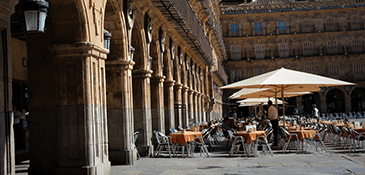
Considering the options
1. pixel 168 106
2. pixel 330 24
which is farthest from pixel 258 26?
pixel 168 106

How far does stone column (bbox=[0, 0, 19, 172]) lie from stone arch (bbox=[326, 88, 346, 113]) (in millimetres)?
57349

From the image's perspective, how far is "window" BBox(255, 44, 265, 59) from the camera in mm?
58494

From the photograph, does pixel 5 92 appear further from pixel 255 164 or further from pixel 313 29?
pixel 313 29

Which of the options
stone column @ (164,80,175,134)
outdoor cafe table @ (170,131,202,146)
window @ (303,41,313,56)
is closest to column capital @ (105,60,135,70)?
outdoor cafe table @ (170,131,202,146)

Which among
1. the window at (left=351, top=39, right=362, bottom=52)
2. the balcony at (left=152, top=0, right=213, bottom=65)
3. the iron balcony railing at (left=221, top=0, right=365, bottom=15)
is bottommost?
the balcony at (left=152, top=0, right=213, bottom=65)

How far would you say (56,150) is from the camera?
346 inches

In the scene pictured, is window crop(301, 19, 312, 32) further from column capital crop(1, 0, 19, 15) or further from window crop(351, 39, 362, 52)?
column capital crop(1, 0, 19, 15)

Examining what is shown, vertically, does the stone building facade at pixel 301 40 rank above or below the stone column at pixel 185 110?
above

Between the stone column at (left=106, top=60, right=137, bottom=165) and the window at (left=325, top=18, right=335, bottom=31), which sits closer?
the stone column at (left=106, top=60, right=137, bottom=165)

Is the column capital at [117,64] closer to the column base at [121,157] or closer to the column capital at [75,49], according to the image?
the column base at [121,157]

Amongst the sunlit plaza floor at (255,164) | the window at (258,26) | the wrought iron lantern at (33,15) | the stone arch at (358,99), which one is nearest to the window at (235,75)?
the window at (258,26)

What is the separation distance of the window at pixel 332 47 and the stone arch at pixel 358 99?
569 centimetres

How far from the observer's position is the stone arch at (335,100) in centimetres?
5925

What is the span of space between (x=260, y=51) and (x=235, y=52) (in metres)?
3.15
